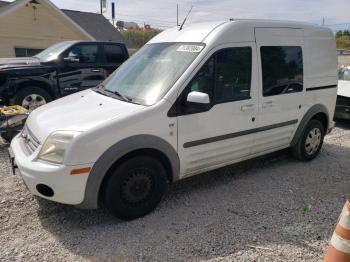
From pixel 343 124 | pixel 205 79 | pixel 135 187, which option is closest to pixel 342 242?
pixel 135 187

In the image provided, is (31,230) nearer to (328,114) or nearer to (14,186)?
(14,186)

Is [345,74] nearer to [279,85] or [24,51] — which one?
[279,85]

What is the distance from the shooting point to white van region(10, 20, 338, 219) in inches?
130

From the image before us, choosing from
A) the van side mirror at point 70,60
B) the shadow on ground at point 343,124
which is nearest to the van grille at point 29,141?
the van side mirror at point 70,60

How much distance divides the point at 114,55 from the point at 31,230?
6619 mm

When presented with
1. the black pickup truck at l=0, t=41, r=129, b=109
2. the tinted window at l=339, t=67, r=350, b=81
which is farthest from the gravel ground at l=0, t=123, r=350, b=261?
the tinted window at l=339, t=67, r=350, b=81

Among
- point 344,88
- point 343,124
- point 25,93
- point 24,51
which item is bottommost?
point 343,124

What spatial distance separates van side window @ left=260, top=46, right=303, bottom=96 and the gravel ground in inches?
50.2

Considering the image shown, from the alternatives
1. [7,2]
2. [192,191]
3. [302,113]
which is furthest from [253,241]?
[7,2]

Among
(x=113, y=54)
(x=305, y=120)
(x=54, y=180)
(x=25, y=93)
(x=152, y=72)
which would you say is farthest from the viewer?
(x=113, y=54)

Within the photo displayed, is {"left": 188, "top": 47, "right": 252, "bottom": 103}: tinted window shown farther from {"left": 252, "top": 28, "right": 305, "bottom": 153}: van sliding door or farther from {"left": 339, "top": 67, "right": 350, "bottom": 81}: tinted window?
{"left": 339, "top": 67, "right": 350, "bottom": 81}: tinted window

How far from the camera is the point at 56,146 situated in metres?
3.26

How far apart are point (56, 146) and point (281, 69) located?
3142 millimetres

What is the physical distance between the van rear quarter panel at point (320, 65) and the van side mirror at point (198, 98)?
88.4 inches
